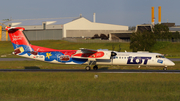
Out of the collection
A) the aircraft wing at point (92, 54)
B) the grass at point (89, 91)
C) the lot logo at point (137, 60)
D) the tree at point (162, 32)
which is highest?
the tree at point (162, 32)

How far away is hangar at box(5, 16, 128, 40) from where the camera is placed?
105625mm

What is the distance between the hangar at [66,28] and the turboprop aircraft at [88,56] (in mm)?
71284

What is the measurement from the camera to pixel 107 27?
11325cm

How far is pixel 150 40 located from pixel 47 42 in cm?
5267

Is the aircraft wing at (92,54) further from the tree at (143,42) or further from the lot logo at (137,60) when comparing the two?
the tree at (143,42)

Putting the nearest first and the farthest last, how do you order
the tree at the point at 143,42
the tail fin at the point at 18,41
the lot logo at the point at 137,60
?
the lot logo at the point at 137,60 < the tail fin at the point at 18,41 < the tree at the point at 143,42

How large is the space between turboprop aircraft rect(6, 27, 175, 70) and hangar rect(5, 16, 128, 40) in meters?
71.3

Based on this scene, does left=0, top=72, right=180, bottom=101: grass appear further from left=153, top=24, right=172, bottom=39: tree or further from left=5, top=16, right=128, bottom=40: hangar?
left=5, top=16, right=128, bottom=40: hangar

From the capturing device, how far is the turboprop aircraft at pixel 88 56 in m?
31.3

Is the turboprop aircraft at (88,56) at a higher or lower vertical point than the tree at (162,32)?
lower

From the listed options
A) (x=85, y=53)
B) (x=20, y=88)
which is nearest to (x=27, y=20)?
(x=85, y=53)

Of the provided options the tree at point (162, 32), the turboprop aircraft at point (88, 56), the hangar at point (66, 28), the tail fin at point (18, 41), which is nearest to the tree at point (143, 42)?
the turboprop aircraft at point (88, 56)

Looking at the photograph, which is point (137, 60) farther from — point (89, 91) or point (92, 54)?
point (89, 91)

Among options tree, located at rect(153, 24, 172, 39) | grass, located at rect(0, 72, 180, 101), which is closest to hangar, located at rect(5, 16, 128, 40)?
tree, located at rect(153, 24, 172, 39)
